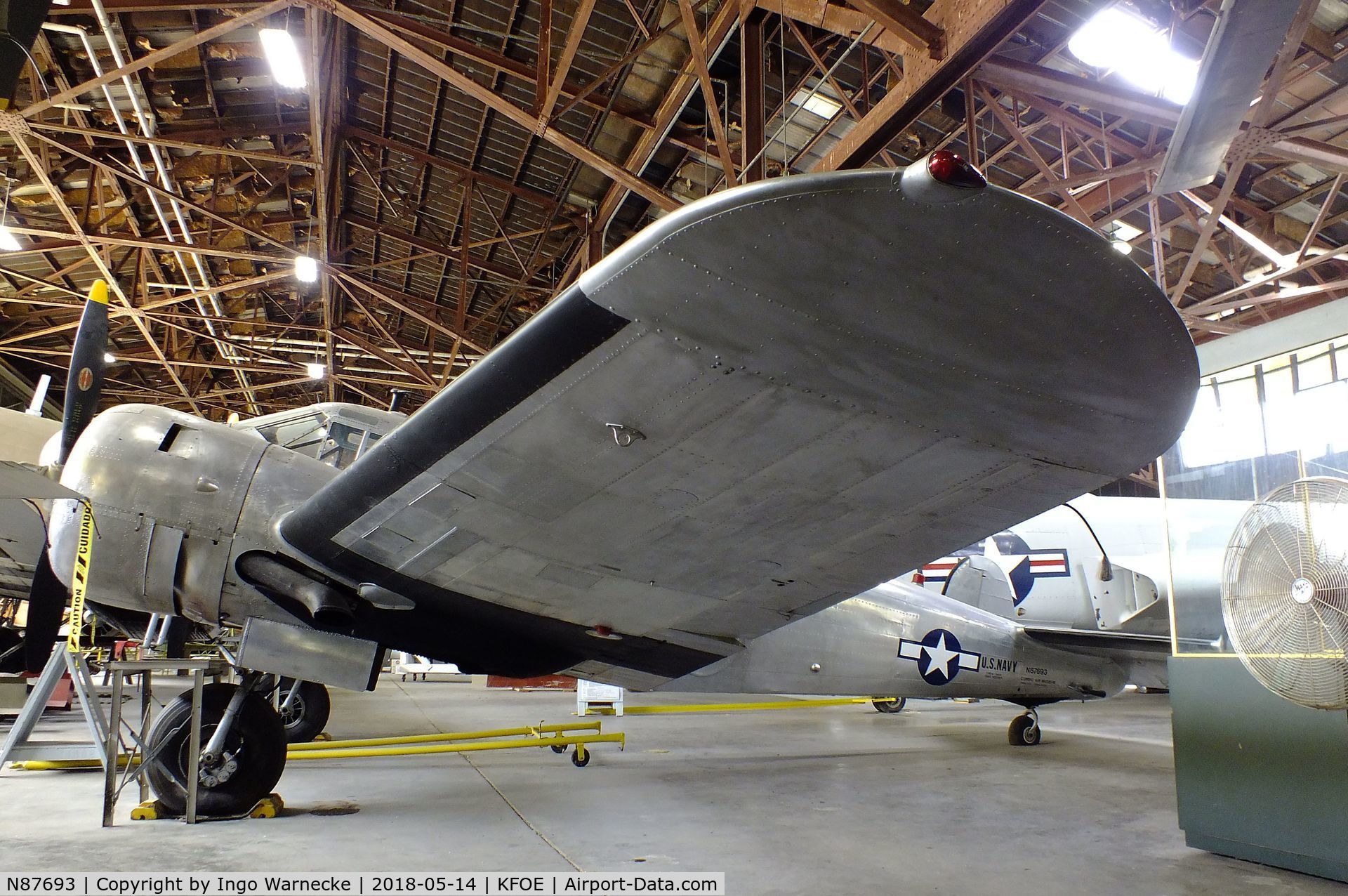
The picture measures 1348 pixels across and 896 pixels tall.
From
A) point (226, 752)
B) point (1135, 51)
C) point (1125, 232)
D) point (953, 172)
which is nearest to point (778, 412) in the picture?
point (953, 172)

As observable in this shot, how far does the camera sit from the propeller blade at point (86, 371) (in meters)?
5.74

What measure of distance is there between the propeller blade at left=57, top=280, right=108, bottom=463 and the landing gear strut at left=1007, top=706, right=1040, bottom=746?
30.8ft

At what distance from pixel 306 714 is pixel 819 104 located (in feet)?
31.0

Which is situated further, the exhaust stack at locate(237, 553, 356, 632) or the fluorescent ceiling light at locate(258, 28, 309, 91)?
the fluorescent ceiling light at locate(258, 28, 309, 91)

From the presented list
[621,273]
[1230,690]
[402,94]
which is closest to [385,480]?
[621,273]

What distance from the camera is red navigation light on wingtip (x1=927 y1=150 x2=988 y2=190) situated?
6.71 feet

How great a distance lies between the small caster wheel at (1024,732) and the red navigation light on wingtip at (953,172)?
8782mm

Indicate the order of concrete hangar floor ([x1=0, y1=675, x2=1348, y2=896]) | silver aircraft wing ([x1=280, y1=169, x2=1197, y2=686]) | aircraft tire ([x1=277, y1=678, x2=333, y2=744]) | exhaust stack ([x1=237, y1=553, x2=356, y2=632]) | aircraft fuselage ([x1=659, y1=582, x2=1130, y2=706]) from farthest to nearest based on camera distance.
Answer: aircraft tire ([x1=277, y1=678, x2=333, y2=744]), aircraft fuselage ([x1=659, y1=582, x2=1130, y2=706]), exhaust stack ([x1=237, y1=553, x2=356, y2=632]), concrete hangar floor ([x1=0, y1=675, x2=1348, y2=896]), silver aircraft wing ([x1=280, y1=169, x2=1197, y2=686])

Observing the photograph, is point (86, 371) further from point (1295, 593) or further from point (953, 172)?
point (1295, 593)

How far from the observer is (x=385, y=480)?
11.7 feet

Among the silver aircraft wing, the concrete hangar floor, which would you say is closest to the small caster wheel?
the concrete hangar floor

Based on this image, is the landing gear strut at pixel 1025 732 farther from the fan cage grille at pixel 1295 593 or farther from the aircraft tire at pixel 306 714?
the aircraft tire at pixel 306 714

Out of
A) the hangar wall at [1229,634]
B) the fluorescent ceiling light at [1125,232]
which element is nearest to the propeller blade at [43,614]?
the hangar wall at [1229,634]

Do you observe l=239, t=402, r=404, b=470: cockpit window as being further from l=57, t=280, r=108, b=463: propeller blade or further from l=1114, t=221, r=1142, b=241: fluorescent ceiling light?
l=1114, t=221, r=1142, b=241: fluorescent ceiling light
